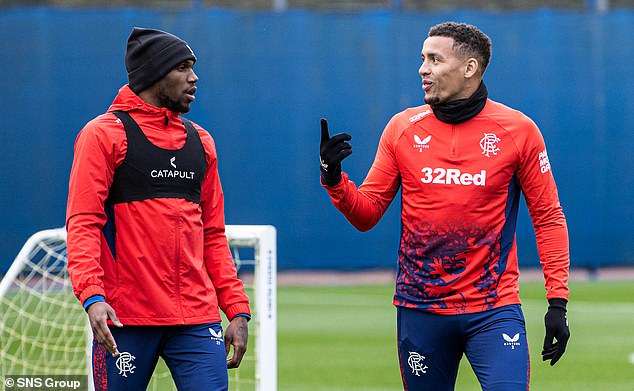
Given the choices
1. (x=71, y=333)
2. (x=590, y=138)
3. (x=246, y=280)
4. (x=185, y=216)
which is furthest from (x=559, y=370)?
(x=590, y=138)

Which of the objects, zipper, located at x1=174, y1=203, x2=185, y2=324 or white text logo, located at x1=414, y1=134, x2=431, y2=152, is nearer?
zipper, located at x1=174, y1=203, x2=185, y2=324

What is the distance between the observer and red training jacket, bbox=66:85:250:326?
4566mm

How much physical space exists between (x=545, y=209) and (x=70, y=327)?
17.6ft

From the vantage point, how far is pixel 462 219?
5125 millimetres

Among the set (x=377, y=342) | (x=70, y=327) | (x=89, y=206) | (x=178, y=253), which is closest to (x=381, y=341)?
(x=377, y=342)

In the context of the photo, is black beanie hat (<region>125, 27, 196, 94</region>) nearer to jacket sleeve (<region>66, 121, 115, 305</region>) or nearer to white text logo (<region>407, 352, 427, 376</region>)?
jacket sleeve (<region>66, 121, 115, 305</region>)

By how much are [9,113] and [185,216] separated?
1293cm

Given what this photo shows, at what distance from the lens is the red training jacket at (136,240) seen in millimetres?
4566

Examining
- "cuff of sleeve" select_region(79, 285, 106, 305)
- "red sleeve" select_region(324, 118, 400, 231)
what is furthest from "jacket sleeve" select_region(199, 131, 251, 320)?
"cuff of sleeve" select_region(79, 285, 106, 305)

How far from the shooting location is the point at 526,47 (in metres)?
18.0

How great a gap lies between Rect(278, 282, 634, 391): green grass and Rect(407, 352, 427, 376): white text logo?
12.3 ft

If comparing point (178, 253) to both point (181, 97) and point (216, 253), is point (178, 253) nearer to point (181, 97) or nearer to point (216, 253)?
point (216, 253)

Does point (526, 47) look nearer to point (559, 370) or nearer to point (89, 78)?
point (89, 78)

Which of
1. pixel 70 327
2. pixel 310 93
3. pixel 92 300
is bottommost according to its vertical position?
pixel 70 327
